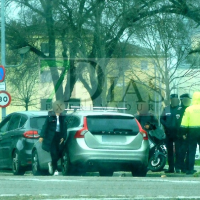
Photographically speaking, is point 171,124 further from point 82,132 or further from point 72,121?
point 82,132

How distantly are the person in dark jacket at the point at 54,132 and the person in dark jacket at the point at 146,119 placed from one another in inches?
105

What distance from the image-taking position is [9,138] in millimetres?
15469

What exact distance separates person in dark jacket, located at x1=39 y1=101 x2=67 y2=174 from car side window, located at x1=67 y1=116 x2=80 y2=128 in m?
0.27

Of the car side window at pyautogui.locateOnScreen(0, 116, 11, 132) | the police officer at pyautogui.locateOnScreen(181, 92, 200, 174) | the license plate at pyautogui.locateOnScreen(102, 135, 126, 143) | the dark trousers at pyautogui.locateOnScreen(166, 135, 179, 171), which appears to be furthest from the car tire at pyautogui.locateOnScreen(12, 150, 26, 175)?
the police officer at pyautogui.locateOnScreen(181, 92, 200, 174)

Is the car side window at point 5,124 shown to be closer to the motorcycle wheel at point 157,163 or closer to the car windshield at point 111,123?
the car windshield at point 111,123

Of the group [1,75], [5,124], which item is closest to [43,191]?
[5,124]

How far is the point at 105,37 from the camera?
22.3 m

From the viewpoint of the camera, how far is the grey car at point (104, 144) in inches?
531

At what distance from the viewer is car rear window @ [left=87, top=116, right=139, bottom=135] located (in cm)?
1365

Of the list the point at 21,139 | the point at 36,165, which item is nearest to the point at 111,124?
the point at 36,165

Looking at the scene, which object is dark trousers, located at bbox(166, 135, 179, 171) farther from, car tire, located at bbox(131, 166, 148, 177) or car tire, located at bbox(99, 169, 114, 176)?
car tire, located at bbox(99, 169, 114, 176)

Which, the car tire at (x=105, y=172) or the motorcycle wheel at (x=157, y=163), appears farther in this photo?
the motorcycle wheel at (x=157, y=163)

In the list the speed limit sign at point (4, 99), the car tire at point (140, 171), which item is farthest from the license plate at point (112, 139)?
the speed limit sign at point (4, 99)

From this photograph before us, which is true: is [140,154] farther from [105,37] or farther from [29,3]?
[29,3]
